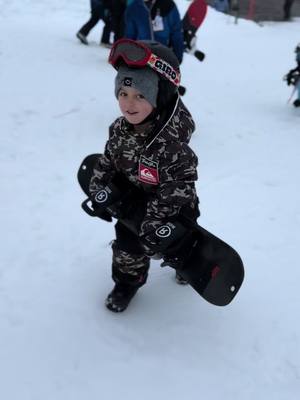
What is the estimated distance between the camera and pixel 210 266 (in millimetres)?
2270

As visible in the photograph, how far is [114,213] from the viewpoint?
7.52 ft

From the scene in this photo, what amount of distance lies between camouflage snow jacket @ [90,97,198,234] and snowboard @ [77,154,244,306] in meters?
0.16

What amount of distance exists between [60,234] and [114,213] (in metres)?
1.02

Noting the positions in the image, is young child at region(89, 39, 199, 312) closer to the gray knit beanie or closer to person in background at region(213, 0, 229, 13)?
the gray knit beanie

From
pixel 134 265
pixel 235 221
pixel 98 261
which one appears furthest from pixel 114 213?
pixel 235 221

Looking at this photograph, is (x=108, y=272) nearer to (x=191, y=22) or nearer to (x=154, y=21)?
(x=154, y=21)

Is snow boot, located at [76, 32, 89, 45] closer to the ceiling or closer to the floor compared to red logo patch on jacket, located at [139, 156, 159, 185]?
closer to the floor

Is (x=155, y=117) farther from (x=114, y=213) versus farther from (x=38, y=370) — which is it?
(x=38, y=370)

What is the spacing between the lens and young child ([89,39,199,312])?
74.7 inches

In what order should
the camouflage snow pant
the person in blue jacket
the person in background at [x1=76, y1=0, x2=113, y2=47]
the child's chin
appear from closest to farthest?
the child's chin
the camouflage snow pant
the person in blue jacket
the person in background at [x1=76, y1=0, x2=113, y2=47]

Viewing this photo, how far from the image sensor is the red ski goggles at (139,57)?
1.85 m

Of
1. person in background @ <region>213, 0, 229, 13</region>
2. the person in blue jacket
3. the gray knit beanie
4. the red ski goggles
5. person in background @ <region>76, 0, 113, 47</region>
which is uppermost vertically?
the red ski goggles

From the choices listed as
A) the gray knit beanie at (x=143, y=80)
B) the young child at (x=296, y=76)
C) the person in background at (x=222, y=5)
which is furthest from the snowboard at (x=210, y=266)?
the person in background at (x=222, y=5)

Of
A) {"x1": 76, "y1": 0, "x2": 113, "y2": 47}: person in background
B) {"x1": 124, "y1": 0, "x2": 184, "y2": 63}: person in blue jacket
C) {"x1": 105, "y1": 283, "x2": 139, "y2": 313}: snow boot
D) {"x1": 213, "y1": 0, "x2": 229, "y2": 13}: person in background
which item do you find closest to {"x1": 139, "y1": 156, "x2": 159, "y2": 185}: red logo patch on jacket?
{"x1": 105, "y1": 283, "x2": 139, "y2": 313}: snow boot
